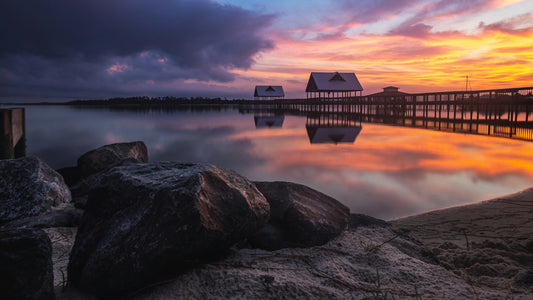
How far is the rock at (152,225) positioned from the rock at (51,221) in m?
1.81

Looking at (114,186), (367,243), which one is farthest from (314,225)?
(114,186)

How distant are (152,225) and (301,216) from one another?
1704 mm

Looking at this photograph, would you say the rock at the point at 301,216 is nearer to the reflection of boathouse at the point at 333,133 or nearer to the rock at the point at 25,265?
the rock at the point at 25,265

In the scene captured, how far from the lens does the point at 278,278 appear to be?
2.48 m

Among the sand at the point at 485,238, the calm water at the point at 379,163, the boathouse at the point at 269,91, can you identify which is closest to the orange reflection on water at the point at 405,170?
the calm water at the point at 379,163

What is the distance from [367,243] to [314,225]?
68cm

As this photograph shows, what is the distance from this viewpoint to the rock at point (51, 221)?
3.96 meters

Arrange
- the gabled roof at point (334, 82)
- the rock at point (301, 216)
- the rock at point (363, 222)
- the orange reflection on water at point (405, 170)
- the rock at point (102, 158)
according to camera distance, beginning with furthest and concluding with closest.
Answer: the gabled roof at point (334, 82), the rock at point (102, 158), the orange reflection on water at point (405, 170), the rock at point (363, 222), the rock at point (301, 216)

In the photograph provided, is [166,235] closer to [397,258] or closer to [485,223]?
[397,258]

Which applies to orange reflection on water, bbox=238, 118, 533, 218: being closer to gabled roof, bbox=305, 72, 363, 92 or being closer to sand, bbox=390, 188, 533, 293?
sand, bbox=390, 188, 533, 293

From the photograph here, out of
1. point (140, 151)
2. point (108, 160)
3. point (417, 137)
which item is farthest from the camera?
point (417, 137)

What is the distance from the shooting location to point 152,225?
232 centimetres

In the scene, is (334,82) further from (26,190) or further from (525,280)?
(525,280)

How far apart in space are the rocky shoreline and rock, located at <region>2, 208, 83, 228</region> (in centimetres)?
7
